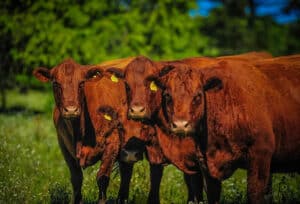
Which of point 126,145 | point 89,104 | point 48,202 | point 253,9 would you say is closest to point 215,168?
point 126,145

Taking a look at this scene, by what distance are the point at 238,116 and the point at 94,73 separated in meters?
2.37

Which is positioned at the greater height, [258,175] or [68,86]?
[68,86]

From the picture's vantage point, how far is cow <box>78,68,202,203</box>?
7.99 metres

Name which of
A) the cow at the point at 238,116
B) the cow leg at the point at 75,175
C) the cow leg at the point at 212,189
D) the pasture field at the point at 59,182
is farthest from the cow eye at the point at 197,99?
the cow leg at the point at 75,175

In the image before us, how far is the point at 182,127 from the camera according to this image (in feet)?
20.5

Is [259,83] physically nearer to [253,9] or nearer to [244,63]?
[244,63]

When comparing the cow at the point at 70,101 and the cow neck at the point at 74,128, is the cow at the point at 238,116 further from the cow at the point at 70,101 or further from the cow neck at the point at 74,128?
the cow neck at the point at 74,128

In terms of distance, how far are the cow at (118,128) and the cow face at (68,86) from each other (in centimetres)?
31

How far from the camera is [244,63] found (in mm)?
7332

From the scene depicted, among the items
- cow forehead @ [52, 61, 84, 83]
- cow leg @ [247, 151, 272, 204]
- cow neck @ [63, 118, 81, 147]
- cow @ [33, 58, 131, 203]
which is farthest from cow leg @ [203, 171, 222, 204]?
cow forehead @ [52, 61, 84, 83]

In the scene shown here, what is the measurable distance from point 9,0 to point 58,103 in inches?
655

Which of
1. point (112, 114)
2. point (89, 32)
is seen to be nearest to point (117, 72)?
point (112, 114)

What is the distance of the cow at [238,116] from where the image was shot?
6484 mm

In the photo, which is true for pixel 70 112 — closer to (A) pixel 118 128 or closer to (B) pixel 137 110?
(B) pixel 137 110
